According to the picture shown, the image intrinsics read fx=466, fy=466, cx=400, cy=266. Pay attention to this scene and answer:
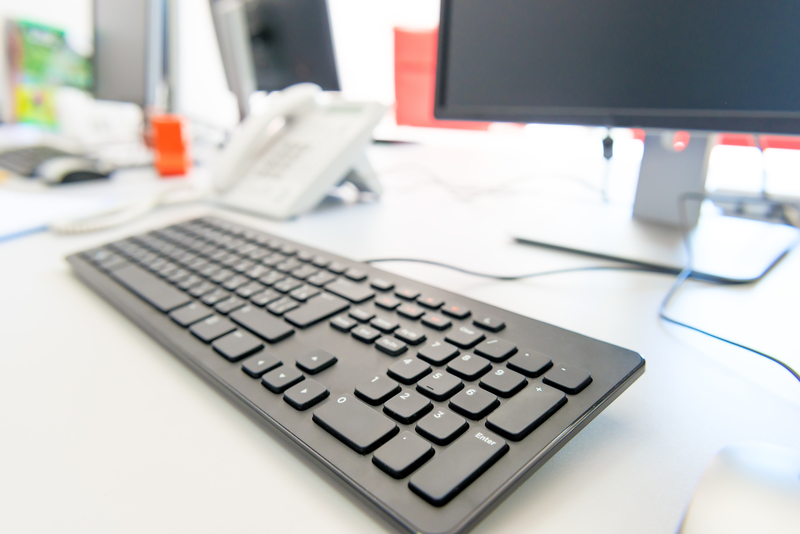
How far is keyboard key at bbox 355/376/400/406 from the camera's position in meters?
0.23

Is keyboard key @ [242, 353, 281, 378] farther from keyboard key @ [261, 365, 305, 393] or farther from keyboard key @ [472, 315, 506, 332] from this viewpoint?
keyboard key @ [472, 315, 506, 332]

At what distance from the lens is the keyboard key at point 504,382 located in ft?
0.74

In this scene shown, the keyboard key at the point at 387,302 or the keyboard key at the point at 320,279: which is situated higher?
the keyboard key at the point at 387,302

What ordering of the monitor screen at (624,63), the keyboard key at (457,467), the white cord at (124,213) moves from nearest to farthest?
the keyboard key at (457,467) → the monitor screen at (624,63) → the white cord at (124,213)

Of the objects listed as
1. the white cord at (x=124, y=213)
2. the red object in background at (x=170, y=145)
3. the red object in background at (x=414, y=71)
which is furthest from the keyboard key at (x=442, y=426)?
the red object in background at (x=414, y=71)

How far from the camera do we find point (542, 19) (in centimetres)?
50

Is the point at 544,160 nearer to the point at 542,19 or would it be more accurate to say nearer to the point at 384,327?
the point at 542,19

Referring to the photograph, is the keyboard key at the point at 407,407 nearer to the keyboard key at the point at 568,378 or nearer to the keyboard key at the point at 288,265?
the keyboard key at the point at 568,378

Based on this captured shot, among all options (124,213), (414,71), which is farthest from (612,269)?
(414,71)

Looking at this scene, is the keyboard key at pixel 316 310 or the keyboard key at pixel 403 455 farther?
the keyboard key at pixel 316 310

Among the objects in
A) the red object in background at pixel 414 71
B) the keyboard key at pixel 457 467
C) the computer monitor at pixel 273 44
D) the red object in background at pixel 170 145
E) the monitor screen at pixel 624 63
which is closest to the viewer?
the keyboard key at pixel 457 467

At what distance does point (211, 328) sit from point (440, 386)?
0.55 feet

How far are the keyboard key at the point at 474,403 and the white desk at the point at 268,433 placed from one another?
0.04m

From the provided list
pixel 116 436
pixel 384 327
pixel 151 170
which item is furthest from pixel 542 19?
pixel 151 170
